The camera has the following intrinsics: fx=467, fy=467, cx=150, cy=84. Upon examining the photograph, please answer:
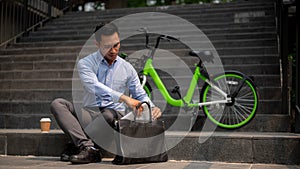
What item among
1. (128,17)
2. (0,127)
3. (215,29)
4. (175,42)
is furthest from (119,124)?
(128,17)

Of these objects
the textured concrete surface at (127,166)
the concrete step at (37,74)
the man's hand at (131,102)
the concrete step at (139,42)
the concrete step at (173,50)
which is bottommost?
the textured concrete surface at (127,166)

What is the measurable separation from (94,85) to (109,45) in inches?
16.8

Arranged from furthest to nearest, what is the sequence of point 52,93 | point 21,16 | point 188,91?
point 21,16
point 52,93
point 188,91

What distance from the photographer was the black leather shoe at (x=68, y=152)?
4707 millimetres

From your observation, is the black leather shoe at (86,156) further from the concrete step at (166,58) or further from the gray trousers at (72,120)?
the concrete step at (166,58)

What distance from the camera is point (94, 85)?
461cm

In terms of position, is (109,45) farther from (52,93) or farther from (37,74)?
(37,74)

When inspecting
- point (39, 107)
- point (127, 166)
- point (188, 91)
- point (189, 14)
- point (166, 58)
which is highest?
point (189, 14)

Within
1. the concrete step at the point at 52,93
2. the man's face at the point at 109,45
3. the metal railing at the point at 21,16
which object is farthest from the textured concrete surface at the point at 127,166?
the metal railing at the point at 21,16

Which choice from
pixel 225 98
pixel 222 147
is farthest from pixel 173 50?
pixel 222 147

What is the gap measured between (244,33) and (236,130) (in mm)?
3546

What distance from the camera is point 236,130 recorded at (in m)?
5.65

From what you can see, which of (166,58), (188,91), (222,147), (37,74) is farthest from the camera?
(37,74)

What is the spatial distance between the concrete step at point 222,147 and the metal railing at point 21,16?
5171 millimetres
